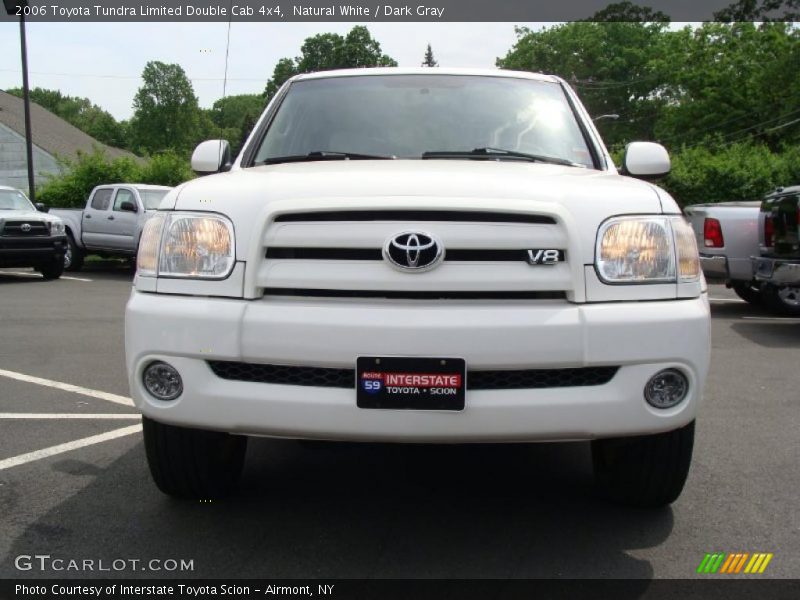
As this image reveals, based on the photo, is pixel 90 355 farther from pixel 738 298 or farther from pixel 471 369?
pixel 738 298

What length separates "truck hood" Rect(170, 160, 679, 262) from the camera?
9.55ft

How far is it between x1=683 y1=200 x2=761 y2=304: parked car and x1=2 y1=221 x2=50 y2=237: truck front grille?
11.6 metres

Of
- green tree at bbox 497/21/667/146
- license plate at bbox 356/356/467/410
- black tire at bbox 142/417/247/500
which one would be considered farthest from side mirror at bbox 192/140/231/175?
green tree at bbox 497/21/667/146

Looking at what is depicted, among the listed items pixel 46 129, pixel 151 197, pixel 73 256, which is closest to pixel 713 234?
pixel 151 197

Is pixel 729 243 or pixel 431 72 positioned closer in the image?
pixel 431 72

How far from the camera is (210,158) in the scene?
421cm

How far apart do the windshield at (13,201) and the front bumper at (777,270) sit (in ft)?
43.9

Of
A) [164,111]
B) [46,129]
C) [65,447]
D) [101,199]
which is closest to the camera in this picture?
[65,447]

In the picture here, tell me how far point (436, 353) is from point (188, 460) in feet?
3.86

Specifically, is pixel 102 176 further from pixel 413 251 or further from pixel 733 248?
pixel 413 251

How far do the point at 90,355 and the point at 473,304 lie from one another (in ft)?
17.5

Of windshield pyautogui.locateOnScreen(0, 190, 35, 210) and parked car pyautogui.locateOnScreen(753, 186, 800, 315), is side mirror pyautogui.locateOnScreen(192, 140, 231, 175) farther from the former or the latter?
windshield pyautogui.locateOnScreen(0, 190, 35, 210)

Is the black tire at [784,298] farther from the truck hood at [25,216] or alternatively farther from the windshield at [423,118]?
the truck hood at [25,216]

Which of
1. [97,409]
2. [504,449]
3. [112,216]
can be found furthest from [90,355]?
[112,216]
